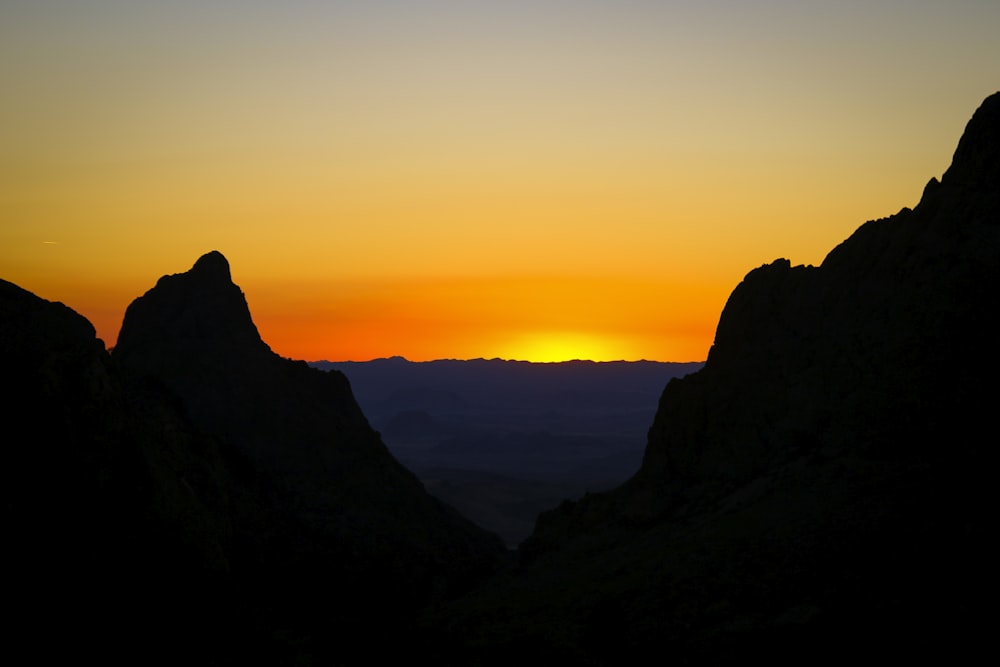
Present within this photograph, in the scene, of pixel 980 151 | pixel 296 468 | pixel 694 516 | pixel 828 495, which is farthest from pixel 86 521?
pixel 980 151

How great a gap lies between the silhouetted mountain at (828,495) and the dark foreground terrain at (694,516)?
63mm

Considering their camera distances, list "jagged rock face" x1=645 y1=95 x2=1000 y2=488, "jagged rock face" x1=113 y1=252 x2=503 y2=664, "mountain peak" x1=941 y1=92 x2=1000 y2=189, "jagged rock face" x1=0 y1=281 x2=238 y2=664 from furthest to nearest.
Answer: "jagged rock face" x1=113 y1=252 x2=503 y2=664, "mountain peak" x1=941 y1=92 x2=1000 y2=189, "jagged rock face" x1=645 y1=95 x2=1000 y2=488, "jagged rock face" x1=0 y1=281 x2=238 y2=664

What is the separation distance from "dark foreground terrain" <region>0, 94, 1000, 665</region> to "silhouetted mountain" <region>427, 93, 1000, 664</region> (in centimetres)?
6

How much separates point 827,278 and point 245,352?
24.8 m

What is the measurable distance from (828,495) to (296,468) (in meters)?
23.6

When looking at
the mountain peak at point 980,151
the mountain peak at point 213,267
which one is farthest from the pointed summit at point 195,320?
the mountain peak at point 980,151

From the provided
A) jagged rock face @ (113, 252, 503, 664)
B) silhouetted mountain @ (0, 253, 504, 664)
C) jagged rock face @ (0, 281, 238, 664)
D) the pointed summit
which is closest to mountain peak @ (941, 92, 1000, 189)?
silhouetted mountain @ (0, 253, 504, 664)

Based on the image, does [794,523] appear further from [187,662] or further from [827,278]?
[187,662]

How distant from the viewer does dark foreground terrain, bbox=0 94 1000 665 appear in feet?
63.5

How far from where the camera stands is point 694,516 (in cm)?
2739

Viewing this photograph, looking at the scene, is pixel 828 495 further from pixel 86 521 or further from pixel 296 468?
pixel 296 468

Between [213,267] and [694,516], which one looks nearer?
[694,516]

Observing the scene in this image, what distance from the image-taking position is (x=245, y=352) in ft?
140

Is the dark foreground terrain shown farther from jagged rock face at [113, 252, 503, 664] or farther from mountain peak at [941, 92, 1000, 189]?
jagged rock face at [113, 252, 503, 664]
